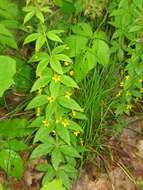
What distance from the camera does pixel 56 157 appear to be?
205 centimetres

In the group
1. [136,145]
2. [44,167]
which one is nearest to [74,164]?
[44,167]

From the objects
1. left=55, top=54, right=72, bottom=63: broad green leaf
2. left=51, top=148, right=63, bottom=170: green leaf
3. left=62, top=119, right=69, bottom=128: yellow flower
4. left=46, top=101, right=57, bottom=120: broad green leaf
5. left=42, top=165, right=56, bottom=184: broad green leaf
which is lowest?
left=42, top=165, right=56, bottom=184: broad green leaf

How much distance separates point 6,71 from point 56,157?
0.56 m

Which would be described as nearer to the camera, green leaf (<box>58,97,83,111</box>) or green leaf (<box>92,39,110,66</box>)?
green leaf (<box>58,97,83,111</box>)

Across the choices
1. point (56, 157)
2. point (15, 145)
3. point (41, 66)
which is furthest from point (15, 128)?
point (41, 66)

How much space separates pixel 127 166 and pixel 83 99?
1.67ft

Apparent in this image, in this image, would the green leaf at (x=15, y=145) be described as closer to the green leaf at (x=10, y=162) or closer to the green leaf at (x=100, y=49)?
the green leaf at (x=10, y=162)

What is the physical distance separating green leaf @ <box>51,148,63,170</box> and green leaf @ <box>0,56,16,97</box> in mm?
503

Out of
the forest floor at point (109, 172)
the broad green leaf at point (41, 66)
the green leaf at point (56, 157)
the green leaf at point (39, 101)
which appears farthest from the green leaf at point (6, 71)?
the forest floor at point (109, 172)

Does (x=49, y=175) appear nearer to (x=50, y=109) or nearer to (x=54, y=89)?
(x=50, y=109)

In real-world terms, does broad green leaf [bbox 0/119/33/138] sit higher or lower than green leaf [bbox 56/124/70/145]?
lower

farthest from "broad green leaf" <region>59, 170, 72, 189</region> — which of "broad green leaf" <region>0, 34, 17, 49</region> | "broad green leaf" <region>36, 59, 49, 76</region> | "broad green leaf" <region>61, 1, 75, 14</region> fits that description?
"broad green leaf" <region>61, 1, 75, 14</region>

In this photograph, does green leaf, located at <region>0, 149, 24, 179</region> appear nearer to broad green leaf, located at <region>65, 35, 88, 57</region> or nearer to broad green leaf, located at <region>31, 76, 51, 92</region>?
broad green leaf, located at <region>31, 76, 51, 92</region>

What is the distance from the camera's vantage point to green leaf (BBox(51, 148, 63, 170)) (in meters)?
2.04
